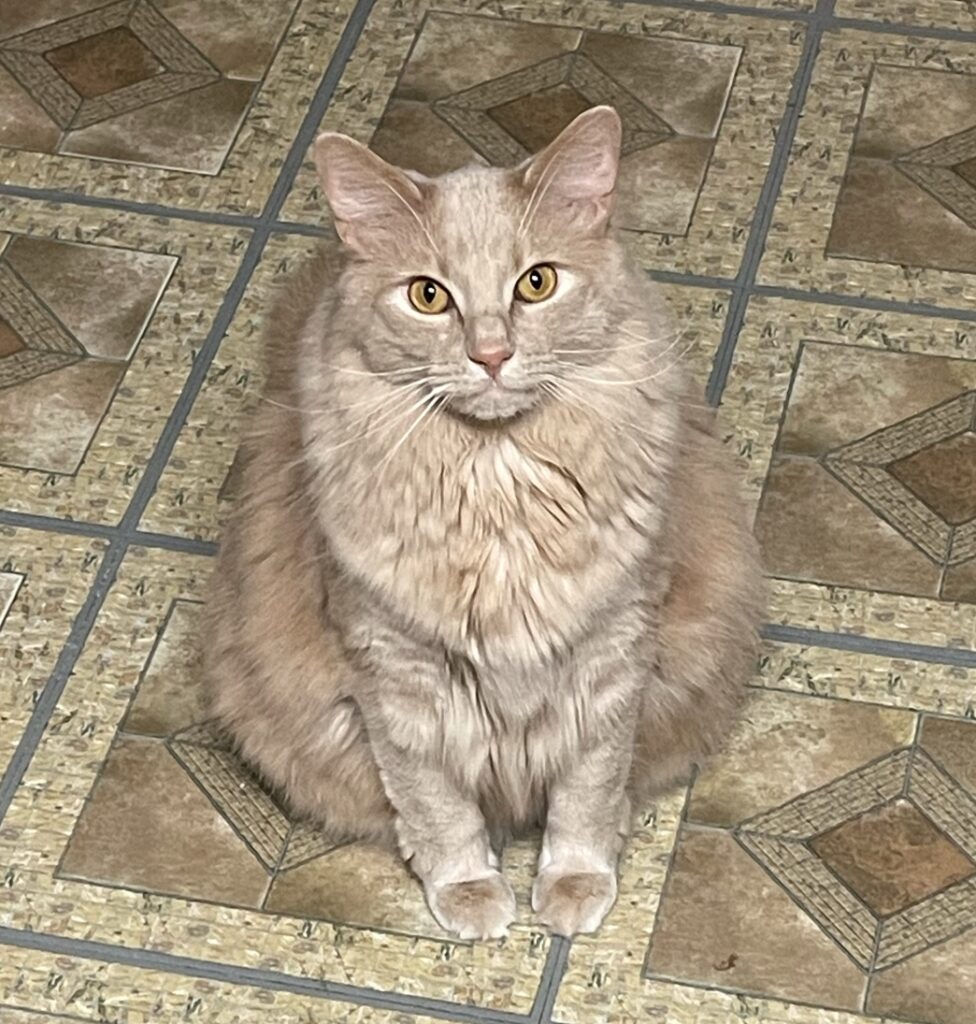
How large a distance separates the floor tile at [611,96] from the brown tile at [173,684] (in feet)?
2.57

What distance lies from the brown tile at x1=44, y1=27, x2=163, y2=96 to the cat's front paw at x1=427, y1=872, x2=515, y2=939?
1.66 m

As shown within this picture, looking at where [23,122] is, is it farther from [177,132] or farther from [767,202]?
[767,202]

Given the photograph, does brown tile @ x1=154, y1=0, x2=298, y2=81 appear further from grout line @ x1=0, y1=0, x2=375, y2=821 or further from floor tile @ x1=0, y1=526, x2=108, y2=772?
floor tile @ x1=0, y1=526, x2=108, y2=772

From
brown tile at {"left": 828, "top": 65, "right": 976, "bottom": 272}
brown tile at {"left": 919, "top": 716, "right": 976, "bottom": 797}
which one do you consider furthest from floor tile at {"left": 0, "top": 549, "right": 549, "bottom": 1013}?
brown tile at {"left": 828, "top": 65, "right": 976, "bottom": 272}

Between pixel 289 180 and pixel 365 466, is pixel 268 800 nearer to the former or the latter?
pixel 365 466

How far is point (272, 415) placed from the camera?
7.85 ft

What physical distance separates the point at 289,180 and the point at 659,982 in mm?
1463

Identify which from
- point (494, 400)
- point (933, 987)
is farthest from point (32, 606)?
point (933, 987)

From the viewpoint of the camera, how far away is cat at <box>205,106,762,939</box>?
1982 mm

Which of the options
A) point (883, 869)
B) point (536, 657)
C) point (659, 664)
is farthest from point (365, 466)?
point (883, 869)

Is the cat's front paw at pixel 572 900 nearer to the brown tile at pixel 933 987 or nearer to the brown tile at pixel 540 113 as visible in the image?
the brown tile at pixel 933 987

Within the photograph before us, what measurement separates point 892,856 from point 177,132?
1.64 metres

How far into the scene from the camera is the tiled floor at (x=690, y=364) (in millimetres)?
2359

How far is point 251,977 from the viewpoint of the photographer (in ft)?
7.70
